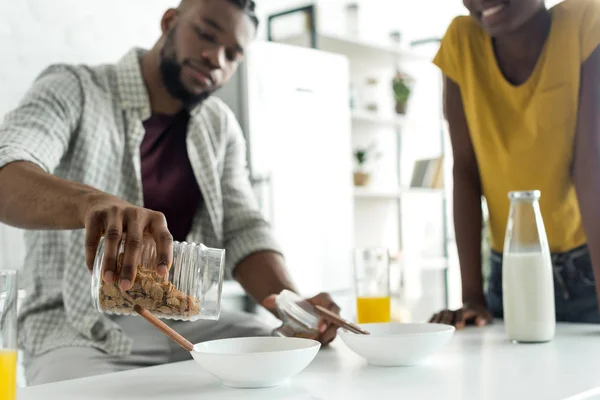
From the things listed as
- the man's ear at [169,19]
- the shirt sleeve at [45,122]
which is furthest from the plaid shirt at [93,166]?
the man's ear at [169,19]

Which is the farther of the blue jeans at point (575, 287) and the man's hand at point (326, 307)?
the blue jeans at point (575, 287)

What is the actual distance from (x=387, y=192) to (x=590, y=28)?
9.41 ft

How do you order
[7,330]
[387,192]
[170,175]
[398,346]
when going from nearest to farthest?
[7,330]
[398,346]
[170,175]
[387,192]

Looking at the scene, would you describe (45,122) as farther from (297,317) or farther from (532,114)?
(532,114)

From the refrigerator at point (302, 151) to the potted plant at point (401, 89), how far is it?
2.83 ft

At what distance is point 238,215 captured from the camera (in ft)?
5.76

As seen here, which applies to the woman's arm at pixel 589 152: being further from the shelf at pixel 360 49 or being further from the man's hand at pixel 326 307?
the shelf at pixel 360 49

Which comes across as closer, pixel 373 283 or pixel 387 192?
pixel 373 283

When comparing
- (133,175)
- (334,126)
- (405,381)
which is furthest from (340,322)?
(334,126)

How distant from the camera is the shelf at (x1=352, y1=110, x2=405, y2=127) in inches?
157

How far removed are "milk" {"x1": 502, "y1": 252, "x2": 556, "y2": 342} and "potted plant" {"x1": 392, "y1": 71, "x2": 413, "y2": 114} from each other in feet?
11.0

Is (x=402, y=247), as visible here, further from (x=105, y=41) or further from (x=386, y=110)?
(x=105, y=41)

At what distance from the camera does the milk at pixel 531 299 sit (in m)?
1.12

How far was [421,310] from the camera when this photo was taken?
4703 mm
